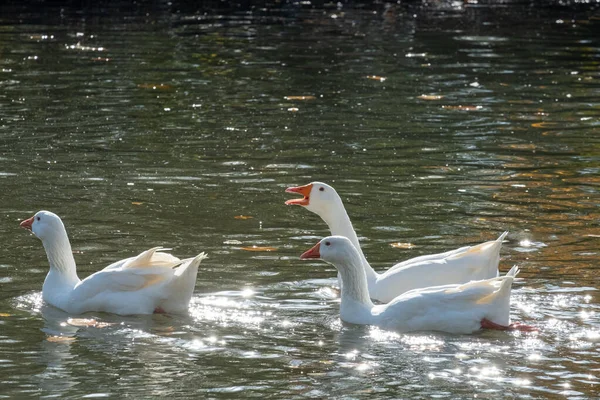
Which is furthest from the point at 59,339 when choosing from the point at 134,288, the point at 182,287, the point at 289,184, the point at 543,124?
the point at 543,124

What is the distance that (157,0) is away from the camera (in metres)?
30.4

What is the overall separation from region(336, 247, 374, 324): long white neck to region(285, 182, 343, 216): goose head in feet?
3.91

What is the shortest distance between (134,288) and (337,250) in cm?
156

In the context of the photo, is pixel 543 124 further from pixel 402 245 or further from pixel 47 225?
pixel 47 225

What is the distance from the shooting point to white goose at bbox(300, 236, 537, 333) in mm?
8367

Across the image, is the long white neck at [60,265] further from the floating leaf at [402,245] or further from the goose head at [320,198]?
the floating leaf at [402,245]

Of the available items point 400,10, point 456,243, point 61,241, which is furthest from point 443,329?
point 400,10

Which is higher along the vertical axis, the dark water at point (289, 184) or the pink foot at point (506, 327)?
the dark water at point (289, 184)

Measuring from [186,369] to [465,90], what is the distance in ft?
38.2

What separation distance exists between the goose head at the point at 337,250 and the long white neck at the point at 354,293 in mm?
11

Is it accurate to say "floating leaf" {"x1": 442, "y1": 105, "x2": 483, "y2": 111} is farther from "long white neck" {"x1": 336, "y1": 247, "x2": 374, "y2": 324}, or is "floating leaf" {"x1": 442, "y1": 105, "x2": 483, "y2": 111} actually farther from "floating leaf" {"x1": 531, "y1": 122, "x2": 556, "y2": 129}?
"long white neck" {"x1": 336, "y1": 247, "x2": 374, "y2": 324}

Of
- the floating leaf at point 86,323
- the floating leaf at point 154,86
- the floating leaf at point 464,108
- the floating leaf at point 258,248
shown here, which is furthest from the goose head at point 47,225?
the floating leaf at point 154,86

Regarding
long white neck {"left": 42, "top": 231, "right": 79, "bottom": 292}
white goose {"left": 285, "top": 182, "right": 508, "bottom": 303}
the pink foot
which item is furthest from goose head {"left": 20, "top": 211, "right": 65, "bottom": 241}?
the pink foot

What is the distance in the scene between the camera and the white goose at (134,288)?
29.0 feet
